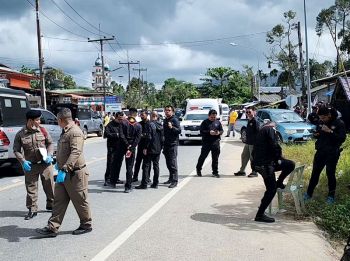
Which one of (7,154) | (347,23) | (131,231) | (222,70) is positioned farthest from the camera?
(222,70)

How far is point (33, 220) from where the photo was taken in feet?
23.1

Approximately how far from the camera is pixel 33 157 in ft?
23.8

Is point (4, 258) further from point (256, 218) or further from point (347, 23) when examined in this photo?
point (347, 23)

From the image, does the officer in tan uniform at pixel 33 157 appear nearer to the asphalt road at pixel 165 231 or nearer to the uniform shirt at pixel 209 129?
the asphalt road at pixel 165 231

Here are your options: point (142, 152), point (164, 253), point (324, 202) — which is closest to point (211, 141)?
point (142, 152)

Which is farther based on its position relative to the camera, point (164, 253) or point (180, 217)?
point (180, 217)

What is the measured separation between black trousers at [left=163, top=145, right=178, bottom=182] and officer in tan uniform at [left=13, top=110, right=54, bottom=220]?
332 cm

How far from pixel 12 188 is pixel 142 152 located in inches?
118

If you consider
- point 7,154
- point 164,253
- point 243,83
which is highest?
point 243,83

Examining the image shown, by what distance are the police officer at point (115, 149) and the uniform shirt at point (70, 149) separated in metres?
3.88

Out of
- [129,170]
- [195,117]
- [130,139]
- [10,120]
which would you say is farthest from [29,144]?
[195,117]

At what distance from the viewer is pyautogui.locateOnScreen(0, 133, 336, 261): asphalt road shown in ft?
17.6

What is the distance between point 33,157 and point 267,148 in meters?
3.68

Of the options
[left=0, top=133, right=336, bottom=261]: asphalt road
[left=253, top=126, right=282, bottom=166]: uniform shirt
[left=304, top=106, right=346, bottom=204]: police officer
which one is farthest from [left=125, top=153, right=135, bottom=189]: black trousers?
[left=304, top=106, right=346, bottom=204]: police officer
